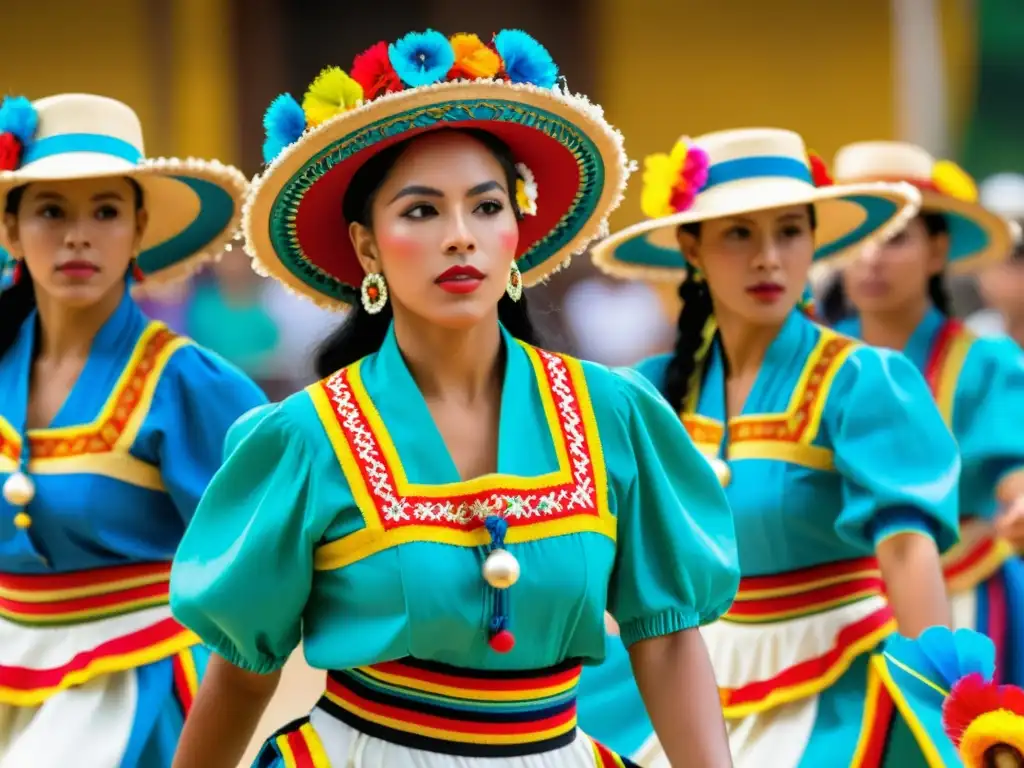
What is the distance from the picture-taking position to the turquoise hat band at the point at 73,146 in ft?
10.6

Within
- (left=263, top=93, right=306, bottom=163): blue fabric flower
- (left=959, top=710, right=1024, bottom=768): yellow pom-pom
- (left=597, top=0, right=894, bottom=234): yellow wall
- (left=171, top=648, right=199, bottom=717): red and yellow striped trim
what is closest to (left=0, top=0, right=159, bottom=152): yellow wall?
(left=597, top=0, right=894, bottom=234): yellow wall

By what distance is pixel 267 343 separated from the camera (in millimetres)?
9906

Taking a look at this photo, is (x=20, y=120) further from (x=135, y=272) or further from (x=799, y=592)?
(x=799, y=592)

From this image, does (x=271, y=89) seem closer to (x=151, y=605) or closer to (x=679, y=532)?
(x=151, y=605)

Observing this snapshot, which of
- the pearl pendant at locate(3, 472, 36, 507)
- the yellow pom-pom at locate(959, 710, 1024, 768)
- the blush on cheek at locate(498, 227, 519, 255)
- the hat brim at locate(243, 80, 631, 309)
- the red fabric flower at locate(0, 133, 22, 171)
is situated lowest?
the yellow pom-pom at locate(959, 710, 1024, 768)

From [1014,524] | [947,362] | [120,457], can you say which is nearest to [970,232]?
[947,362]

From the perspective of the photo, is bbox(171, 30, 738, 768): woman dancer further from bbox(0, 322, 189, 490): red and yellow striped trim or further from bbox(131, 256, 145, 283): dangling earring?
bbox(131, 256, 145, 283): dangling earring

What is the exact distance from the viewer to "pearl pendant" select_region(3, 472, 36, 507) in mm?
3012

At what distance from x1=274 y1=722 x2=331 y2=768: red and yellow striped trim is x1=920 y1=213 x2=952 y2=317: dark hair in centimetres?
262

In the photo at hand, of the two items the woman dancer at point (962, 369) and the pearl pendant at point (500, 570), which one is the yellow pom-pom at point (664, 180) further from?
the pearl pendant at point (500, 570)

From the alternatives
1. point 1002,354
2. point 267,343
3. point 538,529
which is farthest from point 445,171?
point 267,343

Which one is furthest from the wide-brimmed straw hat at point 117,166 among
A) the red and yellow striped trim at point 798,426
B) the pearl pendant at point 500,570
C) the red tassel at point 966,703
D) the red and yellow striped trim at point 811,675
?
the red tassel at point 966,703

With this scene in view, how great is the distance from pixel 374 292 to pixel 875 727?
1.09 meters

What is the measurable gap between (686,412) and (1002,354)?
1133 mm
